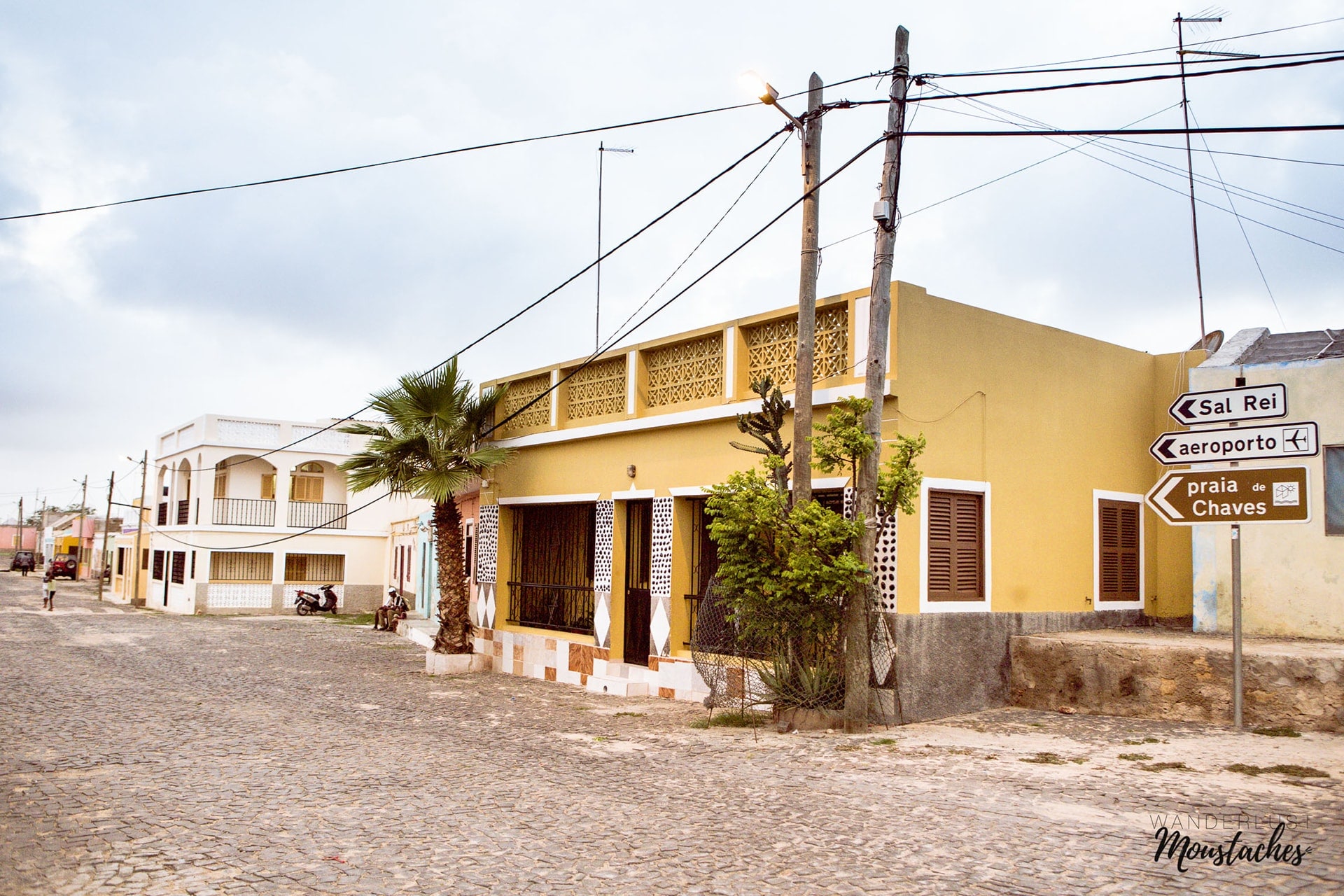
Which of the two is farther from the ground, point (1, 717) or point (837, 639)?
point (837, 639)

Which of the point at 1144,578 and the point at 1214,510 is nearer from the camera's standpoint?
the point at 1214,510

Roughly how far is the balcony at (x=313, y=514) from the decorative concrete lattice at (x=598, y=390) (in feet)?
80.1

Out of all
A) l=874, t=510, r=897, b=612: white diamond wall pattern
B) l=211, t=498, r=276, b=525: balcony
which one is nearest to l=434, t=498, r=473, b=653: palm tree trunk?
l=874, t=510, r=897, b=612: white diamond wall pattern

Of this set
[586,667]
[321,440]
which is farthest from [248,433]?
[586,667]

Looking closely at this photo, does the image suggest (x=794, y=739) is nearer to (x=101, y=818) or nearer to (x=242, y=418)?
(x=101, y=818)

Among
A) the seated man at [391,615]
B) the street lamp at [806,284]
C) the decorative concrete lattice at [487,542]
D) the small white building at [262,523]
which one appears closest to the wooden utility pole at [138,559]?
the small white building at [262,523]

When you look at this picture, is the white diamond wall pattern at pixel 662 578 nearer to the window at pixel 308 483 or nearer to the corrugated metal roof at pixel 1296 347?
the corrugated metal roof at pixel 1296 347

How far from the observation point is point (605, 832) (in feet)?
21.5

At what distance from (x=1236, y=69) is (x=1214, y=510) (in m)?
3.62

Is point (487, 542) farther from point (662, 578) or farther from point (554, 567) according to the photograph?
point (662, 578)

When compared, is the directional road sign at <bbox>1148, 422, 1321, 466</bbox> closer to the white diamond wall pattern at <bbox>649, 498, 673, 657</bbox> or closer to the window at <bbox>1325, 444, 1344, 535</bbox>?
the window at <bbox>1325, 444, 1344, 535</bbox>

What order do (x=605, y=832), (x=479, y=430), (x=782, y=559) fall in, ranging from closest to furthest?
(x=605, y=832) < (x=782, y=559) < (x=479, y=430)

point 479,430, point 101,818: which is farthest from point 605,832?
point 479,430

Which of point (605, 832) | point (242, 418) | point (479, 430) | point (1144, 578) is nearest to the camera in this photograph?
point (605, 832)
